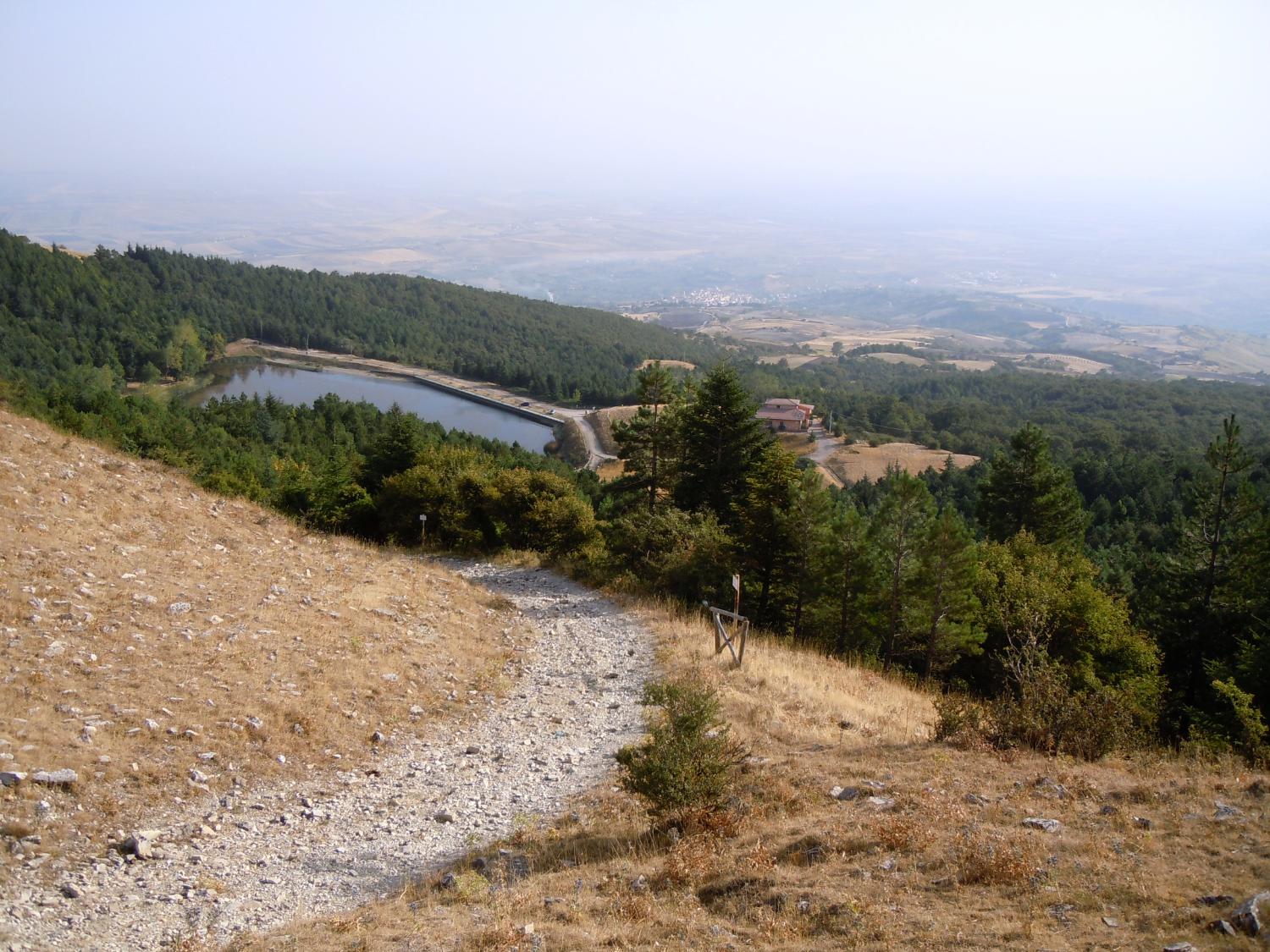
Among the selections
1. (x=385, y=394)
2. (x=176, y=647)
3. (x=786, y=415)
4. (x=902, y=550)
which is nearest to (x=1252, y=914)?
(x=176, y=647)

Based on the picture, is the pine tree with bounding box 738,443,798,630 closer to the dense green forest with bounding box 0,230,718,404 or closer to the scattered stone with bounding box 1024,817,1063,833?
the scattered stone with bounding box 1024,817,1063,833

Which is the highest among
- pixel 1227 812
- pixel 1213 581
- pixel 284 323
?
pixel 1227 812

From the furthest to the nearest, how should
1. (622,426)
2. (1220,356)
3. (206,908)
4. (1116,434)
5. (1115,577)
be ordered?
(1220,356)
(1116,434)
(1115,577)
(622,426)
(206,908)

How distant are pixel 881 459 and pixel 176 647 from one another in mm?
68821

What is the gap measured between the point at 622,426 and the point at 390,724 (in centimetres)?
1428

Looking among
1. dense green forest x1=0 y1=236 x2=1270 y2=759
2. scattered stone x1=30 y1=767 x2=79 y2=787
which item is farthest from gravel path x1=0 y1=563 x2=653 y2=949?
dense green forest x1=0 y1=236 x2=1270 y2=759

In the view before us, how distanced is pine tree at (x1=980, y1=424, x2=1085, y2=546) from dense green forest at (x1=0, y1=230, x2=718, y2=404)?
244ft


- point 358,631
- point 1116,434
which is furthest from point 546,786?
point 1116,434

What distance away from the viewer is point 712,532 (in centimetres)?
1836

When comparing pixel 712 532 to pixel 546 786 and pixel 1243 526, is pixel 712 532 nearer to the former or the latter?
pixel 546 786

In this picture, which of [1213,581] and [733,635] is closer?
[733,635]

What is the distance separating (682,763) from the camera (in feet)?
23.5

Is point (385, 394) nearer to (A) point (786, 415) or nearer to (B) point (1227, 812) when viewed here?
(A) point (786, 415)

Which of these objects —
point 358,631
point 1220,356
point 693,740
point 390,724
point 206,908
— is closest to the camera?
point 206,908
